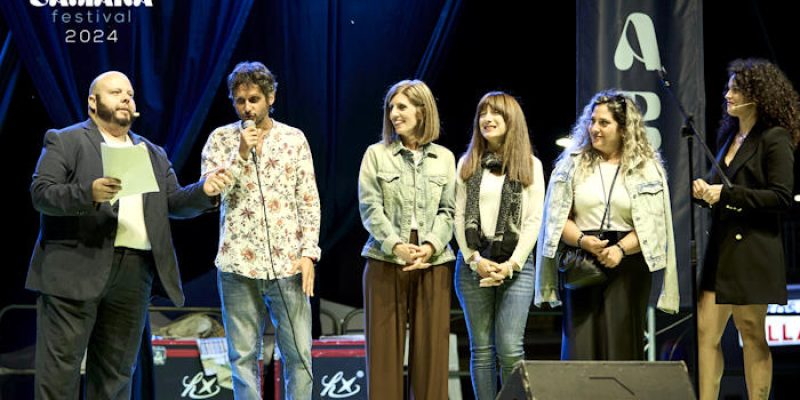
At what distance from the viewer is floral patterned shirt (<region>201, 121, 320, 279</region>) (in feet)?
13.9

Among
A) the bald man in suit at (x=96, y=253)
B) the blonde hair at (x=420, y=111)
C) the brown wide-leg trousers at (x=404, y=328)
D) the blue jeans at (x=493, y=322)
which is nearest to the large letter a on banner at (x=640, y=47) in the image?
the blonde hair at (x=420, y=111)

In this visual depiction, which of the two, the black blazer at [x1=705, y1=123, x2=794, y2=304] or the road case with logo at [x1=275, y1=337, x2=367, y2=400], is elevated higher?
the black blazer at [x1=705, y1=123, x2=794, y2=304]

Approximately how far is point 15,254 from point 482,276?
112 inches

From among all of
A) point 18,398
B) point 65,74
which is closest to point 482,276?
point 65,74

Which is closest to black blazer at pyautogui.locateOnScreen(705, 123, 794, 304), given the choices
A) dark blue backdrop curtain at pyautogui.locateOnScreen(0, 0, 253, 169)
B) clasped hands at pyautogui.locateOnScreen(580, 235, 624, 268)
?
clasped hands at pyautogui.locateOnScreen(580, 235, 624, 268)

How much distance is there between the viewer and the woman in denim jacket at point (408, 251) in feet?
14.2

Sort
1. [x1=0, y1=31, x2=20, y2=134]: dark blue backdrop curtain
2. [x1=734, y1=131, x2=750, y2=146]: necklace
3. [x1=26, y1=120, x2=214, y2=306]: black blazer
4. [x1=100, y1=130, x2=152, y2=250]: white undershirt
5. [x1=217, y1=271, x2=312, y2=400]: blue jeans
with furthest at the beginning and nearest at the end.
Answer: [x1=0, y1=31, x2=20, y2=134]: dark blue backdrop curtain → [x1=734, y1=131, x2=750, y2=146]: necklace → [x1=217, y1=271, x2=312, y2=400]: blue jeans → [x1=100, y1=130, x2=152, y2=250]: white undershirt → [x1=26, y1=120, x2=214, y2=306]: black blazer

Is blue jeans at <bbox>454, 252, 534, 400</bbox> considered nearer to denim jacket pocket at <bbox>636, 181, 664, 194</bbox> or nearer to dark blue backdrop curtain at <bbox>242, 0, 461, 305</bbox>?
denim jacket pocket at <bbox>636, 181, 664, 194</bbox>

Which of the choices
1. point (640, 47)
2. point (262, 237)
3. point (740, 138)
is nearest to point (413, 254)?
point (262, 237)

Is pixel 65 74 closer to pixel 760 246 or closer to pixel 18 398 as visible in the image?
pixel 18 398

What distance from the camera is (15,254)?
223 inches

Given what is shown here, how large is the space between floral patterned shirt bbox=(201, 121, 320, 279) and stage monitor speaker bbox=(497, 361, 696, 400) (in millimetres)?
1165

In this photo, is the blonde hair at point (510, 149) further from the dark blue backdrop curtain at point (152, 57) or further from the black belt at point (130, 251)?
the dark blue backdrop curtain at point (152, 57)

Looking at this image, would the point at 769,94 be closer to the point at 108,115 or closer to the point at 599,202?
the point at 599,202
